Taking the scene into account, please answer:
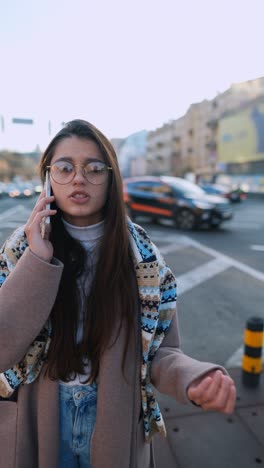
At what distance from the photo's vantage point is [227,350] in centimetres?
367

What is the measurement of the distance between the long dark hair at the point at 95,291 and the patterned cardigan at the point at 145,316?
4 cm

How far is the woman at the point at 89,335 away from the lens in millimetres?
1181

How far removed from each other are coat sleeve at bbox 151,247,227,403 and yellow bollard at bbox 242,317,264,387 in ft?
5.96

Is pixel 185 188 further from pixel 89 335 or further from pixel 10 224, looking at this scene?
pixel 89 335

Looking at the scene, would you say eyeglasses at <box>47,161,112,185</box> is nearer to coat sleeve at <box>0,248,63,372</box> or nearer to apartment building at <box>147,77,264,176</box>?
coat sleeve at <box>0,248,63,372</box>

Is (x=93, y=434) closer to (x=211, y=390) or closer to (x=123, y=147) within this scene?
(x=211, y=390)

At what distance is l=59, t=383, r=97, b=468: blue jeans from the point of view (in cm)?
124

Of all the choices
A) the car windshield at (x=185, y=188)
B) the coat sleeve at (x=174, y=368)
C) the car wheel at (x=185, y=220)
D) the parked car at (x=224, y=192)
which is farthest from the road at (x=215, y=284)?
the parked car at (x=224, y=192)

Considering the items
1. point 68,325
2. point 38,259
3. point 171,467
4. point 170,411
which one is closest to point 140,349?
point 68,325

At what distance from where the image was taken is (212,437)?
241cm

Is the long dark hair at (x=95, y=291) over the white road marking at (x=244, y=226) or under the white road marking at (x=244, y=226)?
over

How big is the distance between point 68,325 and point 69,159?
59 cm

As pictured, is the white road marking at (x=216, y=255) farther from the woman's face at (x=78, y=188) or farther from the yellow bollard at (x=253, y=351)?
the woman's face at (x=78, y=188)

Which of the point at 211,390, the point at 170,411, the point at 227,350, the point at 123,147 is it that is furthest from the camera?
the point at 123,147
